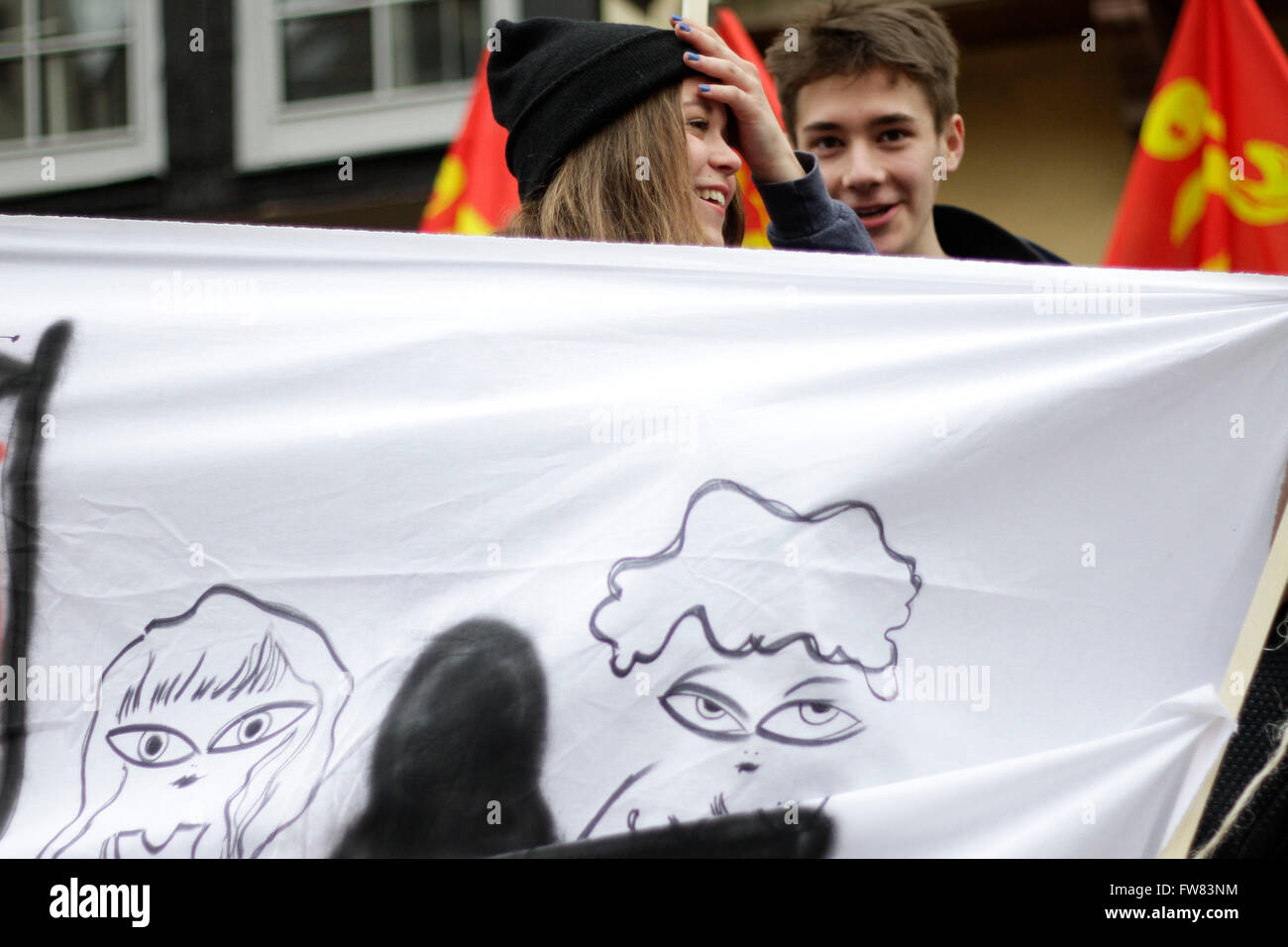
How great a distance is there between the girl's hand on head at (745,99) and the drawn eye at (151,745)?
1014mm

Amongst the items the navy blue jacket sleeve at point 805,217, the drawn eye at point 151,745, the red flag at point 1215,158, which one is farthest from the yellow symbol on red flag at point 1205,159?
the drawn eye at point 151,745

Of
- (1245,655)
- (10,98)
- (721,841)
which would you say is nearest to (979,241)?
(1245,655)

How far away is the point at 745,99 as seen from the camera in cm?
193

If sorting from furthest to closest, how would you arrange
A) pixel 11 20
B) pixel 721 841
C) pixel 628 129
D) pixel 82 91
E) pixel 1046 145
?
pixel 11 20 → pixel 82 91 → pixel 1046 145 → pixel 628 129 → pixel 721 841

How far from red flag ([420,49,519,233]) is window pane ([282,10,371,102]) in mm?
1870

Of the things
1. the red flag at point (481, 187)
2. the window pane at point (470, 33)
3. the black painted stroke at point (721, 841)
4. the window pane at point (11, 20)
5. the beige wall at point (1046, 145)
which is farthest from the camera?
the window pane at point (11, 20)

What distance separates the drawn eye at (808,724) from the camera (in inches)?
59.9

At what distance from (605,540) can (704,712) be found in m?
0.21

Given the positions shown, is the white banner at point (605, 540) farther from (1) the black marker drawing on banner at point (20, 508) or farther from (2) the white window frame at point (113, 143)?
(2) the white window frame at point (113, 143)

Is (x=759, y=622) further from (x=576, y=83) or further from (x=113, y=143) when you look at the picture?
(x=113, y=143)

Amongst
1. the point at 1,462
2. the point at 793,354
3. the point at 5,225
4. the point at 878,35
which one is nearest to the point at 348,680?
the point at 1,462

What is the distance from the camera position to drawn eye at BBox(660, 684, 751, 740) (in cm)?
152

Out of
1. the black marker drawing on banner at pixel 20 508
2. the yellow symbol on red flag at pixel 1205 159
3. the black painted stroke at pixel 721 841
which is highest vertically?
the yellow symbol on red flag at pixel 1205 159
